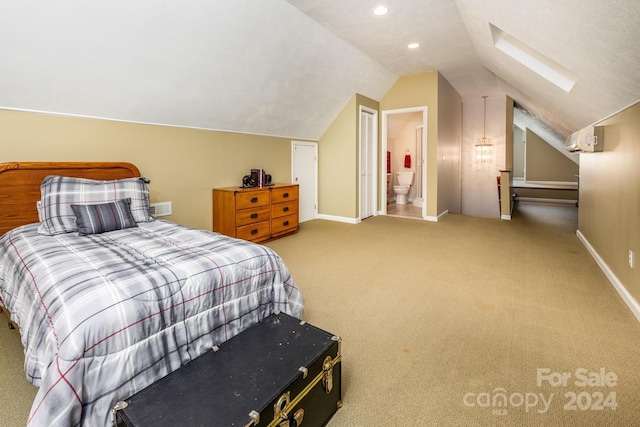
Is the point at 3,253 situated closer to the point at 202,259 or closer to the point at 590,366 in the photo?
the point at 202,259

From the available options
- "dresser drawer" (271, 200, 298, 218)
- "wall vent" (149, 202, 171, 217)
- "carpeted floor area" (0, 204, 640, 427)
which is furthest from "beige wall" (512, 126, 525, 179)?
"wall vent" (149, 202, 171, 217)

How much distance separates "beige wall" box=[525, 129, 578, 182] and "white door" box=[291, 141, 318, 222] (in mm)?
7521

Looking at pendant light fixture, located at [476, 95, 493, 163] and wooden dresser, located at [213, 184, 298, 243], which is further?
pendant light fixture, located at [476, 95, 493, 163]

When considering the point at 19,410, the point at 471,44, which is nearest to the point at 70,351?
the point at 19,410

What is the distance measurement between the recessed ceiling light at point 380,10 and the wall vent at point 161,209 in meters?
3.15

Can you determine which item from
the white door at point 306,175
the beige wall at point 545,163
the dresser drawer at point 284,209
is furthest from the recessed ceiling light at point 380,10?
the beige wall at point 545,163

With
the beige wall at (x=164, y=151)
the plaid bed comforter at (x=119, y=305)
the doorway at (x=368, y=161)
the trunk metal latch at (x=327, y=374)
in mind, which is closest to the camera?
the plaid bed comforter at (x=119, y=305)

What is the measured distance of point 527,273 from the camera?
10.4 ft

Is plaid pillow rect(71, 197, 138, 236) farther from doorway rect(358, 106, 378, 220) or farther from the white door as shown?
doorway rect(358, 106, 378, 220)

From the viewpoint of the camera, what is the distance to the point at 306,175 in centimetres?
589

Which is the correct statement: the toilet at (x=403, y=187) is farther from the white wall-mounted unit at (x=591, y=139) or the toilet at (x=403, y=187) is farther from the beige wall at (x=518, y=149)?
the white wall-mounted unit at (x=591, y=139)

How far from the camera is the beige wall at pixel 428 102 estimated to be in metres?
5.68

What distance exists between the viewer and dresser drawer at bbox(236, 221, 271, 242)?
4109 mm

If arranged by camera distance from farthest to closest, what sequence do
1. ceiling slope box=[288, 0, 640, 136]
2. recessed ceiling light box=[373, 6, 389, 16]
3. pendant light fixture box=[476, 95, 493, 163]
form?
1. pendant light fixture box=[476, 95, 493, 163]
2. recessed ceiling light box=[373, 6, 389, 16]
3. ceiling slope box=[288, 0, 640, 136]
